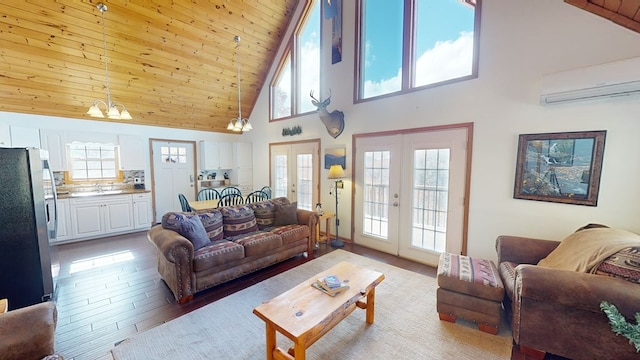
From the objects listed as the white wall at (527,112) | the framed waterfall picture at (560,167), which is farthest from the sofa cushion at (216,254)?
the framed waterfall picture at (560,167)

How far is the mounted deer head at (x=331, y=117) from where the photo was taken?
442cm

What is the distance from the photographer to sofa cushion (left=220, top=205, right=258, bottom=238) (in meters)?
3.51

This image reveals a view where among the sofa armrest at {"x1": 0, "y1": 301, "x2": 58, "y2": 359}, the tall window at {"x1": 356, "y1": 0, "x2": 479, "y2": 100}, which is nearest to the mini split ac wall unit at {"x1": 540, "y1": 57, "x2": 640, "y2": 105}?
the tall window at {"x1": 356, "y1": 0, "x2": 479, "y2": 100}

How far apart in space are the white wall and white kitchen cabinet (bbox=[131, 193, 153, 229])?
5.32 m

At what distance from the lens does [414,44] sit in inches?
142

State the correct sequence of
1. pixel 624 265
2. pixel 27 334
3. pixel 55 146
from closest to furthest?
pixel 27 334, pixel 624 265, pixel 55 146

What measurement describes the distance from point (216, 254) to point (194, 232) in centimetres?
39

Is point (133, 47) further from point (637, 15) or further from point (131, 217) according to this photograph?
point (637, 15)

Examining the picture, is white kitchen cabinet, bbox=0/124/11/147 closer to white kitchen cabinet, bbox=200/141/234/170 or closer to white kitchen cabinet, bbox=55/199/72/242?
white kitchen cabinet, bbox=55/199/72/242

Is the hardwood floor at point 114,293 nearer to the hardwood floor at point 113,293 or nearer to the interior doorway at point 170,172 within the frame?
the hardwood floor at point 113,293

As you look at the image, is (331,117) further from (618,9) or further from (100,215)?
(100,215)


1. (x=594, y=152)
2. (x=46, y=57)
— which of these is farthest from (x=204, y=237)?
(x=594, y=152)

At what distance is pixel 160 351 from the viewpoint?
6.31 feet

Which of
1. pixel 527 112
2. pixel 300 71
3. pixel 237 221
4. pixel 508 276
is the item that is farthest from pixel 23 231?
pixel 527 112
